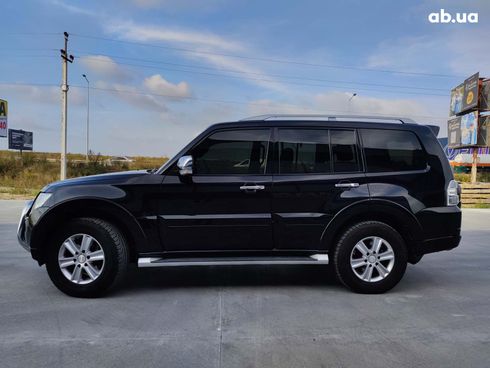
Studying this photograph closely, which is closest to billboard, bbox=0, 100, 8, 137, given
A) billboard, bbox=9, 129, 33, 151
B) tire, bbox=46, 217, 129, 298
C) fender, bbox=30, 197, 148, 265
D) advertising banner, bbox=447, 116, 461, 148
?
billboard, bbox=9, 129, 33, 151

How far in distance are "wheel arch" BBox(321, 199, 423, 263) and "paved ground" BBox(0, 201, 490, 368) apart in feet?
2.03

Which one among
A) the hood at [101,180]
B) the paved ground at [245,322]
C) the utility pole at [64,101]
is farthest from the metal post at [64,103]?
the hood at [101,180]

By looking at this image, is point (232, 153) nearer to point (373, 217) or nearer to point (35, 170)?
point (373, 217)

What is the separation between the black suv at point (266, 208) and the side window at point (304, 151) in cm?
1

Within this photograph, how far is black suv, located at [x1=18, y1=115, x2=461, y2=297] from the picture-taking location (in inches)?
183

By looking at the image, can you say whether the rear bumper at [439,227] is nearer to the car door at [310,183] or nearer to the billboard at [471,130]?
the car door at [310,183]

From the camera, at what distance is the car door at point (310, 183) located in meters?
4.77

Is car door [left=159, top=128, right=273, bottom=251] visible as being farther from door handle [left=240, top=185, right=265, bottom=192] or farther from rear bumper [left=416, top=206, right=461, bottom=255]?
rear bumper [left=416, top=206, right=461, bottom=255]

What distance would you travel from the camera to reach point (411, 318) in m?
4.16

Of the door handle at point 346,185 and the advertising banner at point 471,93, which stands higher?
the advertising banner at point 471,93

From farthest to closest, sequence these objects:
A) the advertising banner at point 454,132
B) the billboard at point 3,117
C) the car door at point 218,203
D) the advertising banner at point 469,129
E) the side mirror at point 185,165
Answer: the billboard at point 3,117, the advertising banner at point 454,132, the advertising banner at point 469,129, the car door at point 218,203, the side mirror at point 185,165

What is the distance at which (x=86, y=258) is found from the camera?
4.62m

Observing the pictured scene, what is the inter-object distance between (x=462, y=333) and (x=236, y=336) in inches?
78.1

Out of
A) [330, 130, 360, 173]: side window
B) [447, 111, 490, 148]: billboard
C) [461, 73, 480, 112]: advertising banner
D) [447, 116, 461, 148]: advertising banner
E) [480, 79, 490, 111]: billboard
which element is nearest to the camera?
[330, 130, 360, 173]: side window
